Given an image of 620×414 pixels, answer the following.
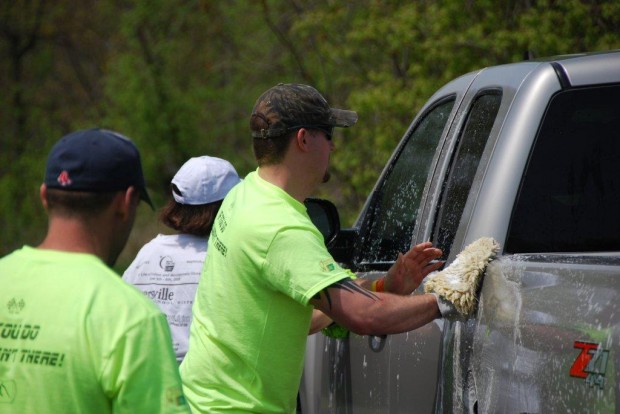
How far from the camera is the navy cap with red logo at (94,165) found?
2.58m

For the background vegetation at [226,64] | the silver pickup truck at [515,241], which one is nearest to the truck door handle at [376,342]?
the silver pickup truck at [515,241]

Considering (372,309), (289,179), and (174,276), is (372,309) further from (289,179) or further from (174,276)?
(174,276)

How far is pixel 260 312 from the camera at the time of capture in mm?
3535

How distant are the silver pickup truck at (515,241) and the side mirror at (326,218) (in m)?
0.20

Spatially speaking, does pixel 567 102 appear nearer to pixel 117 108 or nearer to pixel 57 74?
pixel 117 108

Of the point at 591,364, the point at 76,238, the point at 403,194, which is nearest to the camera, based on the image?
the point at 76,238

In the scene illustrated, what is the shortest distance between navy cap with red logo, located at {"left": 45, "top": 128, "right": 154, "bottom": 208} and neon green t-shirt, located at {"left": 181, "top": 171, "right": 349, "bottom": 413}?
86cm

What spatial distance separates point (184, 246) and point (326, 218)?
0.66 meters

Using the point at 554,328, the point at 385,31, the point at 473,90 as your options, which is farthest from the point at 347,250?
the point at 385,31

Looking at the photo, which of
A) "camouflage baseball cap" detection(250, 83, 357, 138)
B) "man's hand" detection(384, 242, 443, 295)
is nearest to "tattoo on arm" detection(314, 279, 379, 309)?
"man's hand" detection(384, 242, 443, 295)

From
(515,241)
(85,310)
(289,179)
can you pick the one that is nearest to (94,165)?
(85,310)

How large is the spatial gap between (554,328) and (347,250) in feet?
7.76

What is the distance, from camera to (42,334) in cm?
250

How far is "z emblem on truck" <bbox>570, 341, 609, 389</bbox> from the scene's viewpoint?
2711mm
